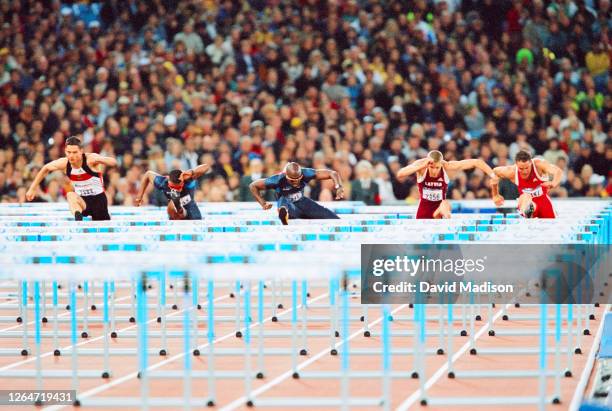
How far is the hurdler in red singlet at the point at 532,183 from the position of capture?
1441 cm

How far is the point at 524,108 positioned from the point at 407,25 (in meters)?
3.45

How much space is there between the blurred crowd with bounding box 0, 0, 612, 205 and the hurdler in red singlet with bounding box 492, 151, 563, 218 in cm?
508

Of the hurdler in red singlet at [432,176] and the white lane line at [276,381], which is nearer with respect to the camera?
the white lane line at [276,381]

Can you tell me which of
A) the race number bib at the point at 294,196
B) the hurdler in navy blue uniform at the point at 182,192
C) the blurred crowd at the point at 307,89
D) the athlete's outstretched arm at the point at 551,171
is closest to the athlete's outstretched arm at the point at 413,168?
the race number bib at the point at 294,196

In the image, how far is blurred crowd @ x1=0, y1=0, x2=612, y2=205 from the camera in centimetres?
2089

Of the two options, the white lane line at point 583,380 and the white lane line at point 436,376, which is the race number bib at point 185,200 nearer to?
the white lane line at point 436,376

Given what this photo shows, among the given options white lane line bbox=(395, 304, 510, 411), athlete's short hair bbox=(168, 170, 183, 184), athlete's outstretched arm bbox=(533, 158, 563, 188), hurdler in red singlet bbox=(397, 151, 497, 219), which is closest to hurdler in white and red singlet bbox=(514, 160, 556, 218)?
athlete's outstretched arm bbox=(533, 158, 563, 188)

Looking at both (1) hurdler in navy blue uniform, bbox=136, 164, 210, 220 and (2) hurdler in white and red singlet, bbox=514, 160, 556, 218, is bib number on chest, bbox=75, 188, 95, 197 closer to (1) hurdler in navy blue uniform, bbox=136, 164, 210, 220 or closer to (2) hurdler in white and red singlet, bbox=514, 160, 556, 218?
(1) hurdler in navy blue uniform, bbox=136, 164, 210, 220

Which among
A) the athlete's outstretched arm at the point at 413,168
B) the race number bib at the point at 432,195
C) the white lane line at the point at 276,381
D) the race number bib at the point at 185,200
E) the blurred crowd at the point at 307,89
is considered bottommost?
the white lane line at the point at 276,381
